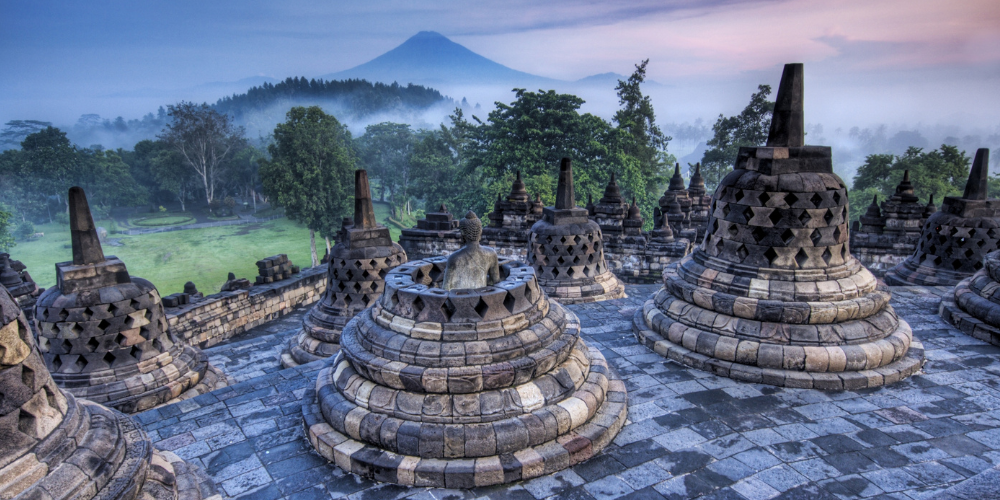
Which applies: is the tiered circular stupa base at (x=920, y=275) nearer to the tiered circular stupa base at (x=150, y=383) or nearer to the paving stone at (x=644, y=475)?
the paving stone at (x=644, y=475)

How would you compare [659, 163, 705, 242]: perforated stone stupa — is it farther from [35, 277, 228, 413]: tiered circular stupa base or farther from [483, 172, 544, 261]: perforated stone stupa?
[35, 277, 228, 413]: tiered circular stupa base

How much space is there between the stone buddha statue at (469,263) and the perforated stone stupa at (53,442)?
3000 mm

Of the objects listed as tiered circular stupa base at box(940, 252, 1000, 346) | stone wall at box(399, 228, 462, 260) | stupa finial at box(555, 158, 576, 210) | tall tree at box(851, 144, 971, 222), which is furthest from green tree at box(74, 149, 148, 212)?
tall tree at box(851, 144, 971, 222)

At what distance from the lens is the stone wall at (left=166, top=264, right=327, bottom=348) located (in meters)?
12.2

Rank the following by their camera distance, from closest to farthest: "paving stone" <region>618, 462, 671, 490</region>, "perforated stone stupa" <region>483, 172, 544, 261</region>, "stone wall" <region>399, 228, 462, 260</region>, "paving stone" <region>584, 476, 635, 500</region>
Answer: "paving stone" <region>584, 476, 635, 500</region>, "paving stone" <region>618, 462, 671, 490</region>, "perforated stone stupa" <region>483, 172, 544, 261</region>, "stone wall" <region>399, 228, 462, 260</region>

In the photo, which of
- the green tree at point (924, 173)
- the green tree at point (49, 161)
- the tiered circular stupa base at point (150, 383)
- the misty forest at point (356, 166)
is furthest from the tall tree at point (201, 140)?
the green tree at point (924, 173)

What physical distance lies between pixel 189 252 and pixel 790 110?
40188 mm

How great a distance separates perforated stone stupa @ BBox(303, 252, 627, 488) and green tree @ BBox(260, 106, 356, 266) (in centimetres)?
2676

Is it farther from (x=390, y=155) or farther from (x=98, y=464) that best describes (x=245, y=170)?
(x=98, y=464)

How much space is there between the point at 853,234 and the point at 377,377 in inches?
750

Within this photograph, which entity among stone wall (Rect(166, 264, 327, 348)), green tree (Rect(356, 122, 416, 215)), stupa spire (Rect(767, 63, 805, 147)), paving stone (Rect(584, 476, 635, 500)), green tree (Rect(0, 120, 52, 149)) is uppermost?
green tree (Rect(0, 120, 52, 149))

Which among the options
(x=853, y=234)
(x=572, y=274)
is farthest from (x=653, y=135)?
(x=572, y=274)

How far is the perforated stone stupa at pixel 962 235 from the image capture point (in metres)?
10.9

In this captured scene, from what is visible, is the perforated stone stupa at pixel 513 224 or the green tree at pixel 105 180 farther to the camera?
the green tree at pixel 105 180
